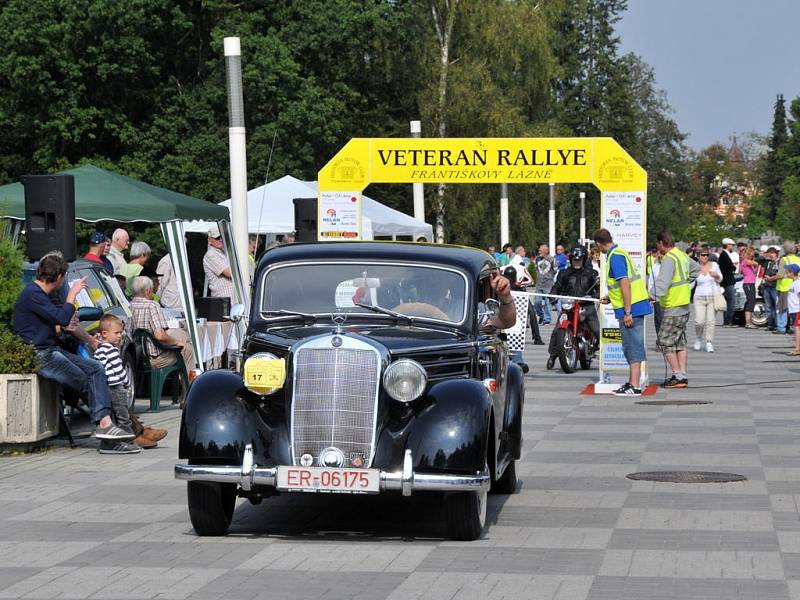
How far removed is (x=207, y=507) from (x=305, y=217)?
14671 millimetres

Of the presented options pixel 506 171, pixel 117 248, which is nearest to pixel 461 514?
pixel 117 248

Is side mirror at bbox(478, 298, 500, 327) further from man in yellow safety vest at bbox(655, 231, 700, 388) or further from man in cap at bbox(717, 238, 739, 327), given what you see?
man in cap at bbox(717, 238, 739, 327)

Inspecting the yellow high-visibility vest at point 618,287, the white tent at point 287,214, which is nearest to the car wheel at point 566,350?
the yellow high-visibility vest at point 618,287

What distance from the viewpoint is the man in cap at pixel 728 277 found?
37281mm

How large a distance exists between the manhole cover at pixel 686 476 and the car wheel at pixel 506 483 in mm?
1117

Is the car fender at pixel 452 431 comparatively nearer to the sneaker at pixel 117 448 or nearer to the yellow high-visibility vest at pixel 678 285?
the sneaker at pixel 117 448

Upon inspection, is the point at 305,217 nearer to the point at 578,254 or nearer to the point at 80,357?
the point at 578,254

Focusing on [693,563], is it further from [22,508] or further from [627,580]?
[22,508]

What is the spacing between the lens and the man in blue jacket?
13.2 metres

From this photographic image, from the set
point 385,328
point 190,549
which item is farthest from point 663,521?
point 190,549

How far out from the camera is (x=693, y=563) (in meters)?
8.10

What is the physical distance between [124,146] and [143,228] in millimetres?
3435

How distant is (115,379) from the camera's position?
43.5 ft

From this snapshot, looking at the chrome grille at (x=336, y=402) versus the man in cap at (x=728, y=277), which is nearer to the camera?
the chrome grille at (x=336, y=402)
